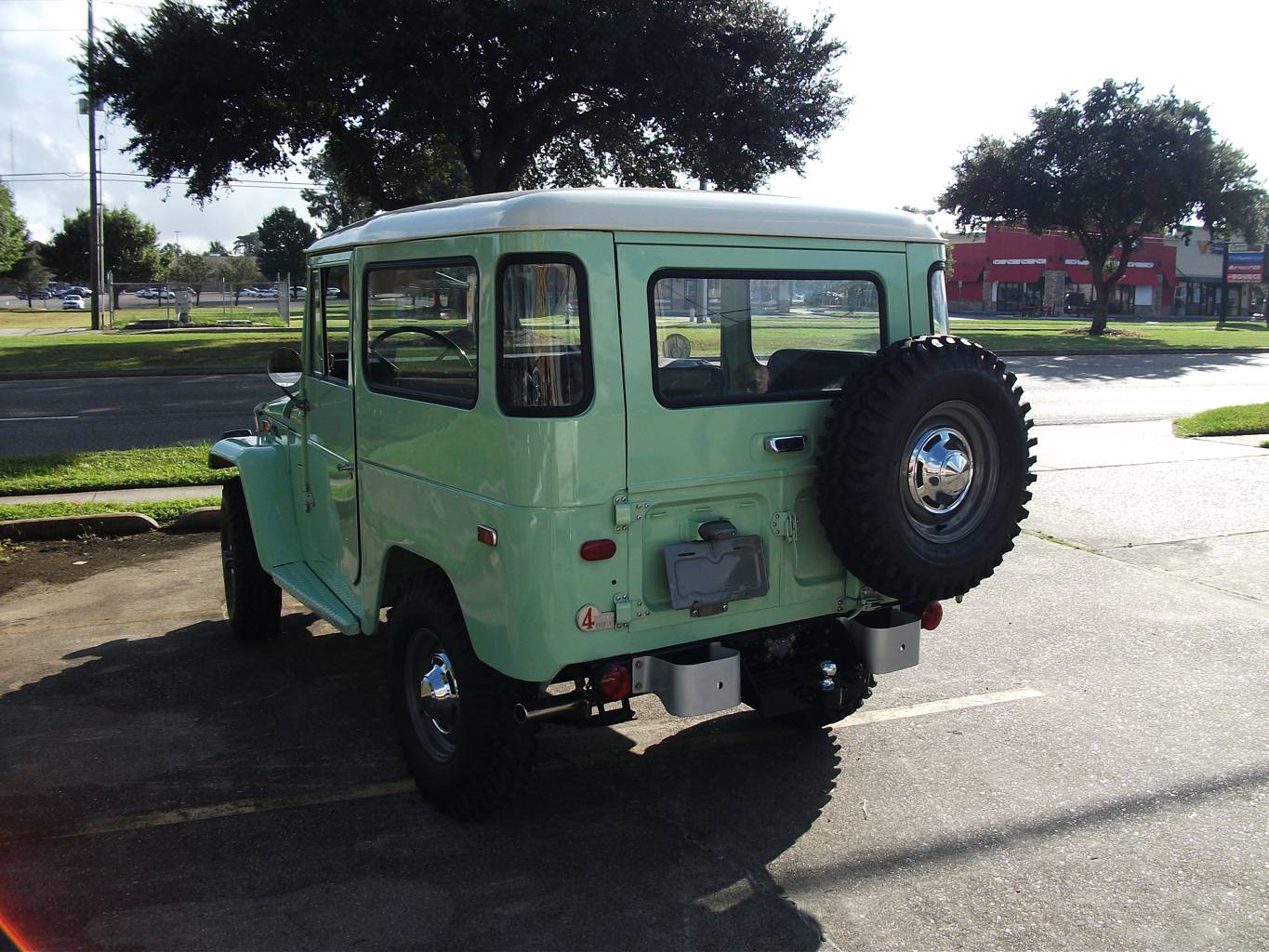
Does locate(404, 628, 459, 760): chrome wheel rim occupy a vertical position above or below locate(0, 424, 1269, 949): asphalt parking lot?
above

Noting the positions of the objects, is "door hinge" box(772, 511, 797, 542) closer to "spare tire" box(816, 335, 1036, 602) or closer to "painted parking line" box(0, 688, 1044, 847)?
"spare tire" box(816, 335, 1036, 602)

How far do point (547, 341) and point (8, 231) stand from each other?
56816mm

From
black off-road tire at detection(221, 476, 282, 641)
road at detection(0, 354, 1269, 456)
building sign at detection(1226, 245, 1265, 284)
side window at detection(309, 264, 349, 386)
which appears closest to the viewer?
side window at detection(309, 264, 349, 386)

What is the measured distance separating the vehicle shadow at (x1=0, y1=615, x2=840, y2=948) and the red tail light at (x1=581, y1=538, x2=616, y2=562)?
106 centimetres

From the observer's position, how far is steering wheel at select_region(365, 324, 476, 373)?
3789 millimetres

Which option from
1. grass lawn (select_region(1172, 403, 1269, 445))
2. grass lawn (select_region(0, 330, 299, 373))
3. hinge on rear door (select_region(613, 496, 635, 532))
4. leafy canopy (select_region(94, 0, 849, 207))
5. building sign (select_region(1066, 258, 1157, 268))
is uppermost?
building sign (select_region(1066, 258, 1157, 268))

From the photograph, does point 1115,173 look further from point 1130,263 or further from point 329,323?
point 329,323

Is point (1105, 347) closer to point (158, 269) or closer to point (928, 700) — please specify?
point (928, 700)

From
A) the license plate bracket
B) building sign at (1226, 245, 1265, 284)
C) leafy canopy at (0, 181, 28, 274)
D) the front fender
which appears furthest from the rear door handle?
building sign at (1226, 245, 1265, 284)

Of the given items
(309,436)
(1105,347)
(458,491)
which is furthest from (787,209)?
(1105,347)

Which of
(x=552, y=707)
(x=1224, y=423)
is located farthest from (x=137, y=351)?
(x=552, y=707)

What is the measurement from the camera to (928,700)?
524 centimetres

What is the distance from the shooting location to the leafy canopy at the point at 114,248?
6538cm

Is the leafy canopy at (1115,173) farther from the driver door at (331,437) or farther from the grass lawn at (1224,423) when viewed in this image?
the driver door at (331,437)
